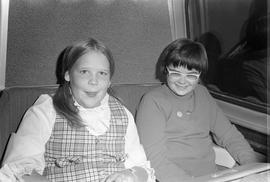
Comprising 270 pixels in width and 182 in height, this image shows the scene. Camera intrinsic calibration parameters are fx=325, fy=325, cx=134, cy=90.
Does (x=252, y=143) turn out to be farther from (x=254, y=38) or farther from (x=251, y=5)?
(x=251, y=5)

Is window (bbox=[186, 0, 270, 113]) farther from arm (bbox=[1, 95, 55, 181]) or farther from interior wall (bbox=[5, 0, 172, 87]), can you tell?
arm (bbox=[1, 95, 55, 181])

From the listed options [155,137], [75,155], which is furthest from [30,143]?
[155,137]

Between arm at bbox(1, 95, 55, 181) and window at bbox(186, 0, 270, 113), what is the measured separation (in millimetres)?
970

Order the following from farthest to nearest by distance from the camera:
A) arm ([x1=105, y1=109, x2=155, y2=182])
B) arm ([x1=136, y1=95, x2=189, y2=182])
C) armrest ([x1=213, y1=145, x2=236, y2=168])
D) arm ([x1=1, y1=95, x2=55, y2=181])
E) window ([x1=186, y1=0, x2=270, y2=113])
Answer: armrest ([x1=213, y1=145, x2=236, y2=168]) → window ([x1=186, y1=0, x2=270, y2=113]) → arm ([x1=136, y1=95, x2=189, y2=182]) → arm ([x1=105, y1=109, x2=155, y2=182]) → arm ([x1=1, y1=95, x2=55, y2=181])

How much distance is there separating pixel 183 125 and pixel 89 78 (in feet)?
1.89

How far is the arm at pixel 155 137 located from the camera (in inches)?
59.5

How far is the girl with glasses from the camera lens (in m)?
1.57

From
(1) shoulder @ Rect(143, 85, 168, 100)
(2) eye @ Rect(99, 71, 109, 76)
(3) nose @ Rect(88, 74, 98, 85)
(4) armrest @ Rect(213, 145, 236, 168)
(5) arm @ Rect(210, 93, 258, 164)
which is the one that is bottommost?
(4) armrest @ Rect(213, 145, 236, 168)

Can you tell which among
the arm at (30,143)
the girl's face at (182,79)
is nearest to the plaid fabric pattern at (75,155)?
the arm at (30,143)

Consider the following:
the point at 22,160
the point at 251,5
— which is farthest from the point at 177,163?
the point at 251,5

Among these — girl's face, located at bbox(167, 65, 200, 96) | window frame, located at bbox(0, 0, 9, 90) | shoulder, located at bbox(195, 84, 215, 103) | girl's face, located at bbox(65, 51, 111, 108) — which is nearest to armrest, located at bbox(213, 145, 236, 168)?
shoulder, located at bbox(195, 84, 215, 103)

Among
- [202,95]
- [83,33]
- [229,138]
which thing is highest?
[83,33]

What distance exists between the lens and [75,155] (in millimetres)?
1369

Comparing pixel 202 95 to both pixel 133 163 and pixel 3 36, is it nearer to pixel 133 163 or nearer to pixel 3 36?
pixel 133 163
